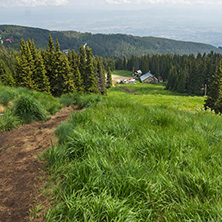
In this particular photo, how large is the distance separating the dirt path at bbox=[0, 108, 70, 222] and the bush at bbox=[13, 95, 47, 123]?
0.91 metres

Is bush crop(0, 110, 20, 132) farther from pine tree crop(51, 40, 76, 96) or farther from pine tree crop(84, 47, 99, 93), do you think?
pine tree crop(84, 47, 99, 93)

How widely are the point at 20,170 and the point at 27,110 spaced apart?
12.4ft

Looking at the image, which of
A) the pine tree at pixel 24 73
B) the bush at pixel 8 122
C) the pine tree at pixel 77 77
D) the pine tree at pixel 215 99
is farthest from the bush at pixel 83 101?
the pine tree at pixel 77 77

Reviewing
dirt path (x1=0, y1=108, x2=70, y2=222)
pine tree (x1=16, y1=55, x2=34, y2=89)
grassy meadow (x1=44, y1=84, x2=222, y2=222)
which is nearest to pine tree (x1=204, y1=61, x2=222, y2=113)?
grassy meadow (x1=44, y1=84, x2=222, y2=222)

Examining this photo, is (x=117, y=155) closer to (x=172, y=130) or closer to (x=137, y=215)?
(x=137, y=215)

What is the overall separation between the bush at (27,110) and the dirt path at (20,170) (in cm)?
91

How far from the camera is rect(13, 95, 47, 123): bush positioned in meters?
6.67

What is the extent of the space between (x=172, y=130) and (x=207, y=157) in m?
1.25

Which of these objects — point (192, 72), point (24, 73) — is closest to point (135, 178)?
point (24, 73)

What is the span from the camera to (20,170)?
362 cm

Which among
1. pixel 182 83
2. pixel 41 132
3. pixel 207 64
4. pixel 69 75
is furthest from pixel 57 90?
pixel 207 64

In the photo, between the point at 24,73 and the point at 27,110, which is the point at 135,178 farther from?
the point at 24,73

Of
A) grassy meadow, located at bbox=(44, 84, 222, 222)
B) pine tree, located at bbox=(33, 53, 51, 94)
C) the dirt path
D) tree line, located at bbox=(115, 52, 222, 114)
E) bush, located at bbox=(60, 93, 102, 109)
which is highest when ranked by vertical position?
grassy meadow, located at bbox=(44, 84, 222, 222)

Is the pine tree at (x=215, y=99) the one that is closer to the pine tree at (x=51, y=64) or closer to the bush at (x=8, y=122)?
the pine tree at (x=51, y=64)
